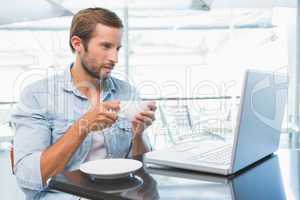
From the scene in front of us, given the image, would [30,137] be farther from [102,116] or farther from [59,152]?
[102,116]

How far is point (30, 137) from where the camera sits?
106cm

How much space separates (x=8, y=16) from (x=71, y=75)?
150cm

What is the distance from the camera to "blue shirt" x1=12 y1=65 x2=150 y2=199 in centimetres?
102

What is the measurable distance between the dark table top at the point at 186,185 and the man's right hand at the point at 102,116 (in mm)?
202

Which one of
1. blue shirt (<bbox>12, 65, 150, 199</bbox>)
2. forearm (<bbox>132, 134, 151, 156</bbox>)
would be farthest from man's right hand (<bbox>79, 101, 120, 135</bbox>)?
forearm (<bbox>132, 134, 151, 156</bbox>)

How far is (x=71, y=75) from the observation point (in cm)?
128

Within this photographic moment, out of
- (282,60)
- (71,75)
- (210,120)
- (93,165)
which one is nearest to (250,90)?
(93,165)

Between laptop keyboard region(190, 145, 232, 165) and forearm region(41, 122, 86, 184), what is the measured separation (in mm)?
365

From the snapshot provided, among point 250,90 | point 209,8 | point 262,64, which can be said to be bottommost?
point 250,90

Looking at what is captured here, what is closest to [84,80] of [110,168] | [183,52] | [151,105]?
[151,105]

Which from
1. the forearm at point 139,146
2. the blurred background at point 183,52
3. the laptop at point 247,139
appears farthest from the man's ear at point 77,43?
the blurred background at point 183,52

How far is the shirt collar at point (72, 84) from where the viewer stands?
1223 millimetres

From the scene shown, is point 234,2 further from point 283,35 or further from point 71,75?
point 71,75

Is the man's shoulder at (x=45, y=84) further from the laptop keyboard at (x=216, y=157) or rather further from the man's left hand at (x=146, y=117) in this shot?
the laptop keyboard at (x=216, y=157)
